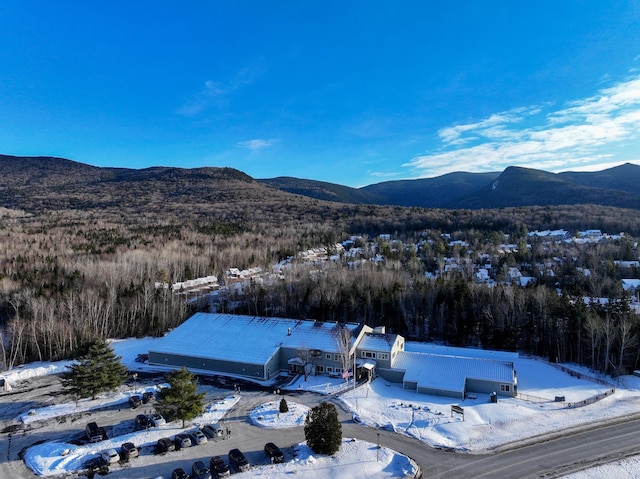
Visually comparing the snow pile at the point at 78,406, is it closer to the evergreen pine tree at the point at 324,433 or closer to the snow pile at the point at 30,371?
the snow pile at the point at 30,371

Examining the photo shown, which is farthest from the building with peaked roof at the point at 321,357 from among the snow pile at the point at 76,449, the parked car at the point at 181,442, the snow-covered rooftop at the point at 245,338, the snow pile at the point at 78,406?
the parked car at the point at 181,442


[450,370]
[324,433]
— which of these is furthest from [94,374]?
[450,370]

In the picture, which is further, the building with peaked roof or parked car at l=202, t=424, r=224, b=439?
the building with peaked roof

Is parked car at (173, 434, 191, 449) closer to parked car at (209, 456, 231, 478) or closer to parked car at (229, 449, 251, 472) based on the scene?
parked car at (209, 456, 231, 478)

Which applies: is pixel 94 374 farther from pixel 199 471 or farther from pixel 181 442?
pixel 199 471

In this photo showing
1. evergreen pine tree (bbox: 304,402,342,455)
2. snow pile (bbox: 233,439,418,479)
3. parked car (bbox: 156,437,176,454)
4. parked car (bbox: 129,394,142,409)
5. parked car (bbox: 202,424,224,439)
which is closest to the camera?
snow pile (bbox: 233,439,418,479)

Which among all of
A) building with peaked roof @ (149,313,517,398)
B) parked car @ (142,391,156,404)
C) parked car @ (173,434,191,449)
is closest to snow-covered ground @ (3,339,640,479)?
building with peaked roof @ (149,313,517,398)
